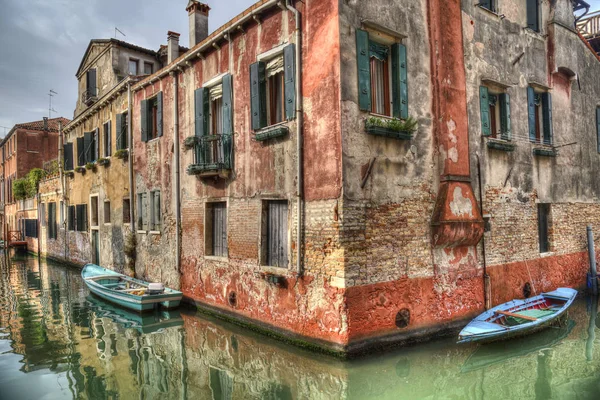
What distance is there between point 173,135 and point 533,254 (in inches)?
381

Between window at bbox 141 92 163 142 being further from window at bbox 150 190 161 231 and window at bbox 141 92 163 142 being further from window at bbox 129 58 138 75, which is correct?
window at bbox 129 58 138 75

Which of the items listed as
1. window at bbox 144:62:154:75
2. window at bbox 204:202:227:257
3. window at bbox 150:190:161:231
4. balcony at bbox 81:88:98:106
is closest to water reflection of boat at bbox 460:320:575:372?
window at bbox 204:202:227:257

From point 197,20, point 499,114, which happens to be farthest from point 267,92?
point 499,114

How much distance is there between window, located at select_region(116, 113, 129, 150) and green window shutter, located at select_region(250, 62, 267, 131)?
771cm

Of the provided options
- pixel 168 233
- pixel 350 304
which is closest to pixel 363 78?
pixel 350 304

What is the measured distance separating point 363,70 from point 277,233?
3486mm

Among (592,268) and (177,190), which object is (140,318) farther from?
(592,268)

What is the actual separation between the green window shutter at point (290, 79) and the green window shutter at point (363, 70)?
1237 mm

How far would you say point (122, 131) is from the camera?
49.2ft

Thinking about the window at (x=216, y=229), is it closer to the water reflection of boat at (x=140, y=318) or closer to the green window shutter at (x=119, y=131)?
the water reflection of boat at (x=140, y=318)

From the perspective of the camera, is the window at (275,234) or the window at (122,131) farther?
the window at (122,131)

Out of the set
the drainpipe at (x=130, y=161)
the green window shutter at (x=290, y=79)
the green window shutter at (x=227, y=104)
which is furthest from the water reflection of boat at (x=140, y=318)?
the green window shutter at (x=290, y=79)

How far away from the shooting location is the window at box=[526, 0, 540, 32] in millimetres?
11305

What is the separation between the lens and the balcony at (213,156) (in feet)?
32.0
